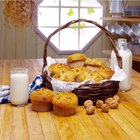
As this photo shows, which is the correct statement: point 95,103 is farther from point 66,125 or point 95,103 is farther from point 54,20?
point 54,20

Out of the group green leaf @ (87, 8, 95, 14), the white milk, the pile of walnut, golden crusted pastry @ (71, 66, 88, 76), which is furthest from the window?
the pile of walnut

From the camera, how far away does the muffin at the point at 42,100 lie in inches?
47.8

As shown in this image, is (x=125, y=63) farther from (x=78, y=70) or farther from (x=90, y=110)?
(x=90, y=110)

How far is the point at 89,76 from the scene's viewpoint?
133 centimetres

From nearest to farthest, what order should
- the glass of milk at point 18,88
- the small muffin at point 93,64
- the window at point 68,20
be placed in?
the glass of milk at point 18,88 → the small muffin at point 93,64 → the window at point 68,20

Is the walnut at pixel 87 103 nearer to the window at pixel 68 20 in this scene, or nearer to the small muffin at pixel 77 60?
the small muffin at pixel 77 60

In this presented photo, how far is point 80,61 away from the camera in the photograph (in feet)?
4.85

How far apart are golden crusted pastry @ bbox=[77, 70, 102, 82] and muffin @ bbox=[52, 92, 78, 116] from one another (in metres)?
0.14

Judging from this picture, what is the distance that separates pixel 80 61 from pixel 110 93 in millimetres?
227

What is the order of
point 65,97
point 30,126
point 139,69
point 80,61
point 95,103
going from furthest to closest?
point 139,69
point 80,61
point 95,103
point 65,97
point 30,126

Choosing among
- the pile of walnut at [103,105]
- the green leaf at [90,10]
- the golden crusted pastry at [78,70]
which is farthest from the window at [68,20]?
the pile of walnut at [103,105]

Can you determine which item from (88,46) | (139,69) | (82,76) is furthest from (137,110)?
(88,46)

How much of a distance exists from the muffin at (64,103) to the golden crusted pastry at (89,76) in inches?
5.3

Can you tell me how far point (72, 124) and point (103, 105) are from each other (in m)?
0.19
